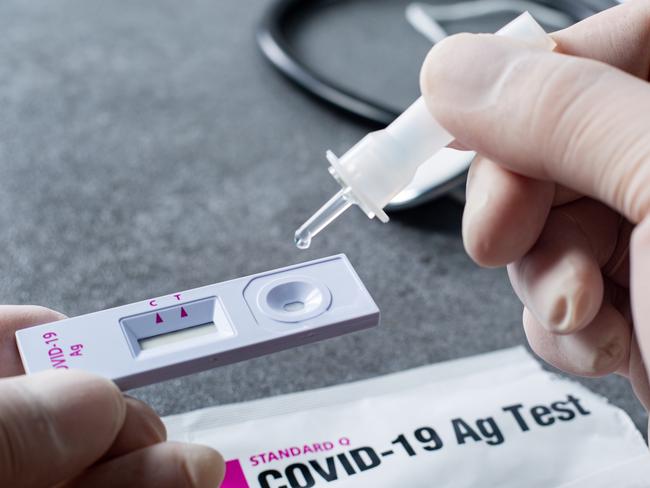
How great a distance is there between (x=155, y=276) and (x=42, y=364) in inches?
8.3

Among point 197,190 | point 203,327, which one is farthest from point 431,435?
point 197,190

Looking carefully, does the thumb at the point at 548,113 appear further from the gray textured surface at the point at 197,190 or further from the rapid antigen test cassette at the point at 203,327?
the gray textured surface at the point at 197,190

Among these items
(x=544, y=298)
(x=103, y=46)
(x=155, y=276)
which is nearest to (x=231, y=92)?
(x=103, y=46)

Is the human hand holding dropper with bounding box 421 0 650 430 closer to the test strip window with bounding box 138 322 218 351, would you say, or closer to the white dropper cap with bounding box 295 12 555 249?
the white dropper cap with bounding box 295 12 555 249

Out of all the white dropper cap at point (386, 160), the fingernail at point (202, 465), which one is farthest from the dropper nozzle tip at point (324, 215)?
the fingernail at point (202, 465)

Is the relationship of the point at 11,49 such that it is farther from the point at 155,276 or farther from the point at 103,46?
the point at 155,276

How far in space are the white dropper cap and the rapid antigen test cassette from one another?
0.05m

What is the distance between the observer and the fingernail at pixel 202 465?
0.36 meters

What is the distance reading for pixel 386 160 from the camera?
376 millimetres

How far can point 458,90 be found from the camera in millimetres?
373

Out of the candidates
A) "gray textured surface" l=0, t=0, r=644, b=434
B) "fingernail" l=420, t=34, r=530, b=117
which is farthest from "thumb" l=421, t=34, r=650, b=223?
"gray textured surface" l=0, t=0, r=644, b=434

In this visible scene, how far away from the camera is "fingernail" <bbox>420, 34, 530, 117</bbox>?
1.21ft

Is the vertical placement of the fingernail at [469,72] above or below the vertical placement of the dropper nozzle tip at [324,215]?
above

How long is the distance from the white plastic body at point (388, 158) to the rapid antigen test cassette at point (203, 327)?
0.06 m
